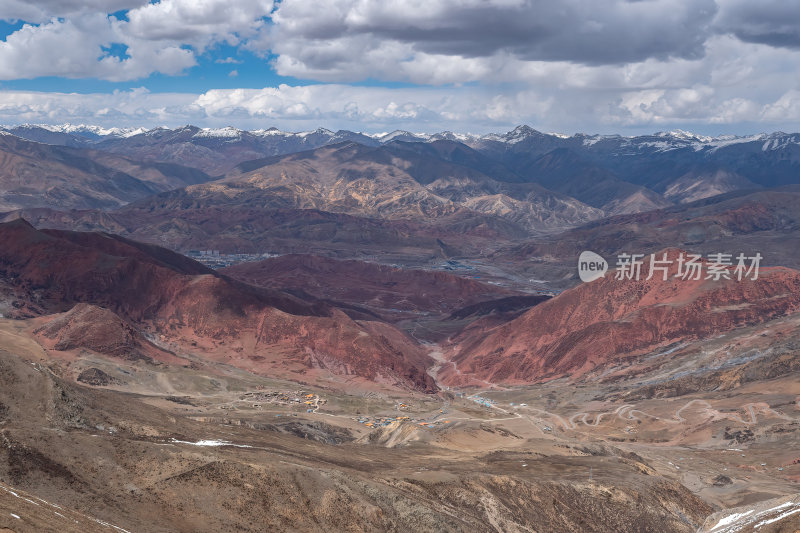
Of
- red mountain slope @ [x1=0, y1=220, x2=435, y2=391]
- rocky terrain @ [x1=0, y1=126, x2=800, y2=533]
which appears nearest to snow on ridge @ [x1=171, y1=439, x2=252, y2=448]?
rocky terrain @ [x1=0, y1=126, x2=800, y2=533]

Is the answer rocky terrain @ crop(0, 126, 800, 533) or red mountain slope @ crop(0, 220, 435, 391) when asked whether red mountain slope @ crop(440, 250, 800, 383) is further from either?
red mountain slope @ crop(0, 220, 435, 391)

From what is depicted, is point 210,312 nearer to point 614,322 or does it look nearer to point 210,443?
point 614,322

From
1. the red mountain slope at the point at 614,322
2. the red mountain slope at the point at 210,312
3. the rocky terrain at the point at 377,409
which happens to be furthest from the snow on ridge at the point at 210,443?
the red mountain slope at the point at 614,322

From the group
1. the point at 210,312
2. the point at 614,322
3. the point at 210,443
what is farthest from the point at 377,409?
the point at 210,443

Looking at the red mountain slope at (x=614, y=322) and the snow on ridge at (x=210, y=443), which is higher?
the snow on ridge at (x=210, y=443)

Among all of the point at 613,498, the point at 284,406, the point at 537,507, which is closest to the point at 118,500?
the point at 537,507

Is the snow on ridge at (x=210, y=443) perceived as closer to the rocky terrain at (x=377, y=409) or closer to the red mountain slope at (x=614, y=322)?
the rocky terrain at (x=377, y=409)

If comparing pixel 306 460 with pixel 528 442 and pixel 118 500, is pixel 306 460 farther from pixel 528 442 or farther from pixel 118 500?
pixel 528 442

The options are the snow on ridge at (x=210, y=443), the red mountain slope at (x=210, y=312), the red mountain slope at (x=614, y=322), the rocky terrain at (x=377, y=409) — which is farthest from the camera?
the red mountain slope at (x=210, y=312)
